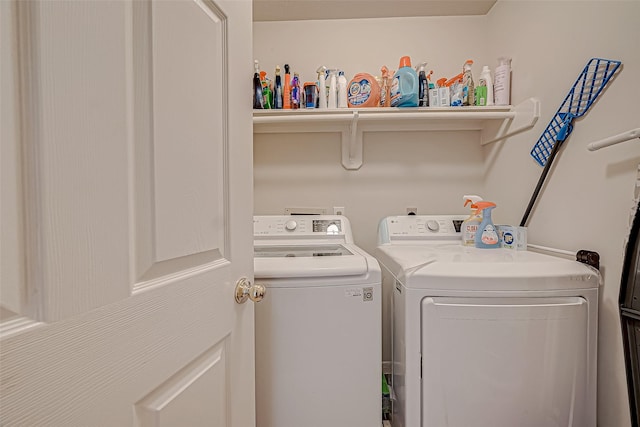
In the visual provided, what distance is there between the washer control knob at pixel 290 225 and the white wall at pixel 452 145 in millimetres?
301

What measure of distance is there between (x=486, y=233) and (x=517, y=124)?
647 millimetres

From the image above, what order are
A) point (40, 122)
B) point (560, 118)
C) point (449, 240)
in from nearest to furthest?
point (40, 122), point (560, 118), point (449, 240)

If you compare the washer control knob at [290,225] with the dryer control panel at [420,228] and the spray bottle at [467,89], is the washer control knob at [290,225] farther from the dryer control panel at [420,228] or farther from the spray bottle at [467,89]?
the spray bottle at [467,89]

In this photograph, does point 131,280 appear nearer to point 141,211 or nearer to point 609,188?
point 141,211

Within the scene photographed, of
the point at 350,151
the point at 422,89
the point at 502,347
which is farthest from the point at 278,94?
the point at 502,347

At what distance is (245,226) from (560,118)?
1.47 metres

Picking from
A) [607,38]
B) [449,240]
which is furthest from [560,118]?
[449,240]

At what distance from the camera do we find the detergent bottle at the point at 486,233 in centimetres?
155

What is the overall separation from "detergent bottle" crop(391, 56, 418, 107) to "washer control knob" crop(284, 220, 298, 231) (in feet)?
3.05

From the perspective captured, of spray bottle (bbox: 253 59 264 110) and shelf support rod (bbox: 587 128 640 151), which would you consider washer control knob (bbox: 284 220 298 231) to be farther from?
shelf support rod (bbox: 587 128 640 151)

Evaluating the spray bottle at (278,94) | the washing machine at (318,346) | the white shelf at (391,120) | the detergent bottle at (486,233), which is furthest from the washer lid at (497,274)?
the spray bottle at (278,94)

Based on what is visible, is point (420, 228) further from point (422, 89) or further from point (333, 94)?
point (333, 94)

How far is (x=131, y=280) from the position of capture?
0.45 metres

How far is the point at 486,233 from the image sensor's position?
1.56 meters
